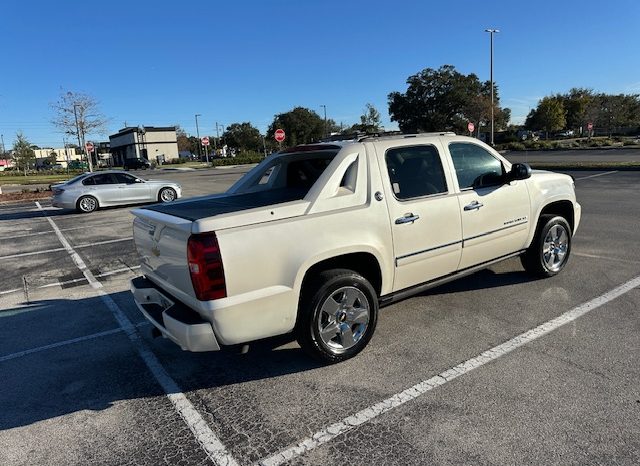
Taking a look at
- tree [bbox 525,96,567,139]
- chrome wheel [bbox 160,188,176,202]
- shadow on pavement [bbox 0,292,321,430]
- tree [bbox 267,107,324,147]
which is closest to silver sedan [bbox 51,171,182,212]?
chrome wheel [bbox 160,188,176,202]

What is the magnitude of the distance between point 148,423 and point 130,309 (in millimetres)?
2584

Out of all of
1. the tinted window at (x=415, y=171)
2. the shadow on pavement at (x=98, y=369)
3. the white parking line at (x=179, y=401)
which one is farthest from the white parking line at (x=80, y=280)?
the tinted window at (x=415, y=171)

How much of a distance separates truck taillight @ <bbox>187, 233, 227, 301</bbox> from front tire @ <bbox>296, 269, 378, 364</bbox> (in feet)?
2.37

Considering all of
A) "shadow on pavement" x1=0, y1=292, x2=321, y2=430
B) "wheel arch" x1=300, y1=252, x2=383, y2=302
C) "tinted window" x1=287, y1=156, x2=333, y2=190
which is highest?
"tinted window" x1=287, y1=156, x2=333, y2=190

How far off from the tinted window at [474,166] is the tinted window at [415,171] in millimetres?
273

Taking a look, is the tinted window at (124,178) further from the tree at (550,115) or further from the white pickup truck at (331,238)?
the tree at (550,115)

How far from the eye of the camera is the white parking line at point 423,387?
9.17ft

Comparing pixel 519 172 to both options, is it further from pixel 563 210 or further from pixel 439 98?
pixel 439 98

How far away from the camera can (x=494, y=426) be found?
2.89m

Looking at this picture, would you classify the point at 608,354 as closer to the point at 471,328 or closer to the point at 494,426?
the point at 471,328

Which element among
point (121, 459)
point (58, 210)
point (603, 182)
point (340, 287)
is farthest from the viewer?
point (58, 210)

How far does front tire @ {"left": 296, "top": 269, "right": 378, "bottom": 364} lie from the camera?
11.6ft

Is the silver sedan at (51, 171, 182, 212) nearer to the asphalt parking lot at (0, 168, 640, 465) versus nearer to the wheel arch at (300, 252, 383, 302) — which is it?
the asphalt parking lot at (0, 168, 640, 465)

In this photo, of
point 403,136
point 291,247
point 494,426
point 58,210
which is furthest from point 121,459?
point 58,210
